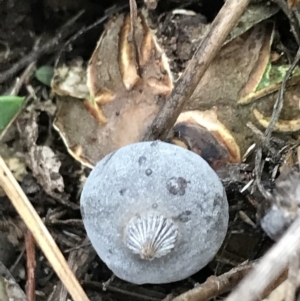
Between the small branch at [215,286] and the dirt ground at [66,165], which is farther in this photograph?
the dirt ground at [66,165]

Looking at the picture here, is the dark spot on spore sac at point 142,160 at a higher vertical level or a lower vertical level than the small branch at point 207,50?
lower

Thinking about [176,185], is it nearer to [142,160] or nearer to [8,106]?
[142,160]

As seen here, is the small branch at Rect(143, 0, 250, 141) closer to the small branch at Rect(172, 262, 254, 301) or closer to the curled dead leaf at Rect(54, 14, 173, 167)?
the curled dead leaf at Rect(54, 14, 173, 167)

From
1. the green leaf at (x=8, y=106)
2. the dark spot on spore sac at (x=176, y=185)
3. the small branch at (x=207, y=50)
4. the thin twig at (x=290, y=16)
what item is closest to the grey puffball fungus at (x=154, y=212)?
the dark spot on spore sac at (x=176, y=185)

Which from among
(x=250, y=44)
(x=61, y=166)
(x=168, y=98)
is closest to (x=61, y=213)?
(x=61, y=166)

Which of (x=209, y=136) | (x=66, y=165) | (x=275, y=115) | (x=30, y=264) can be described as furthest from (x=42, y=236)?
(x=275, y=115)

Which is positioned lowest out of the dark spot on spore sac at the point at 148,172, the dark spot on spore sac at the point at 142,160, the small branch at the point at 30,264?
the small branch at the point at 30,264

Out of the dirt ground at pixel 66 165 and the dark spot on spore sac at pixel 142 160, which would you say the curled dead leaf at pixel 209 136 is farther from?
the dark spot on spore sac at pixel 142 160
